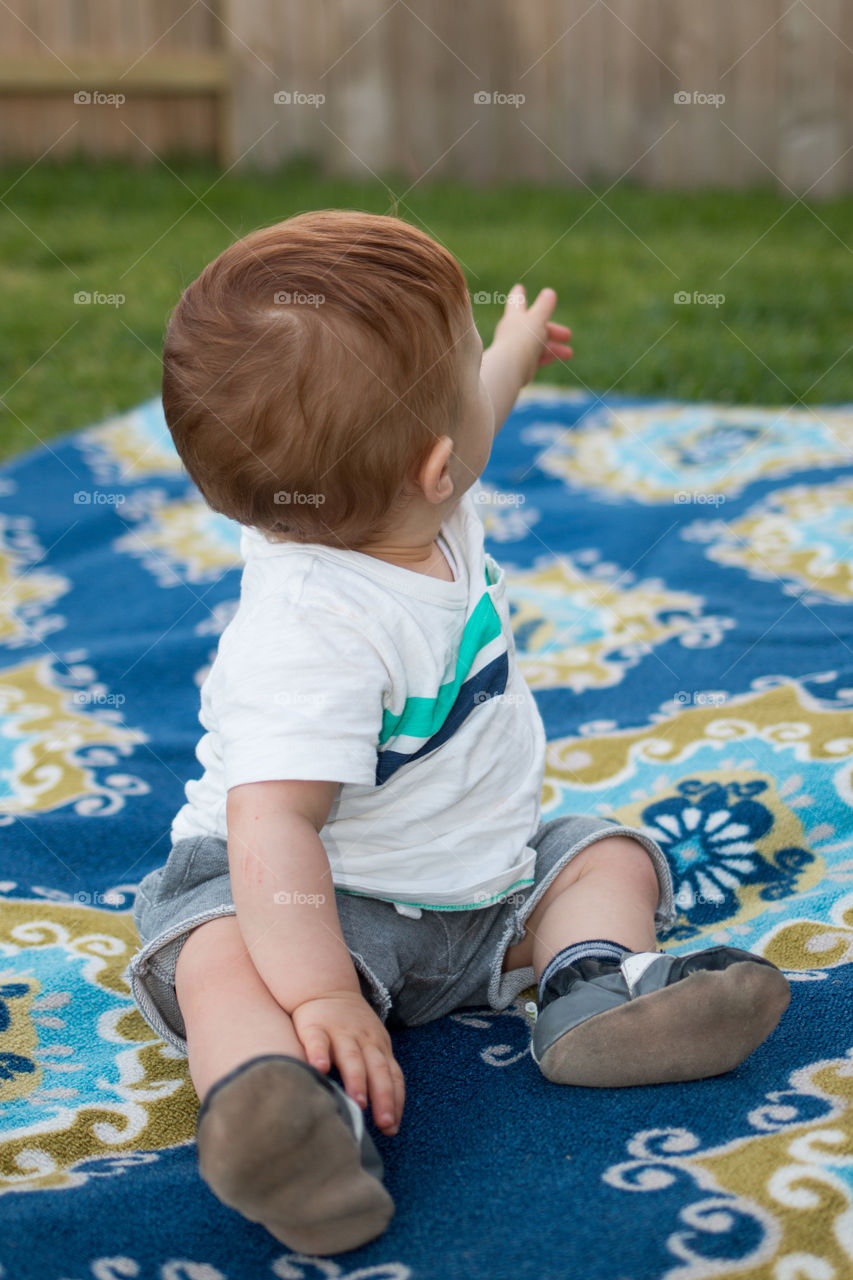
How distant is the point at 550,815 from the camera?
1467 millimetres

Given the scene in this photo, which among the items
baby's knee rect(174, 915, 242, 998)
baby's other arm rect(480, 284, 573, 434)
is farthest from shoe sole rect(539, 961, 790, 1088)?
baby's other arm rect(480, 284, 573, 434)

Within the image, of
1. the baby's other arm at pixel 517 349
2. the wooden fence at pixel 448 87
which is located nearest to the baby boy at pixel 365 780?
the baby's other arm at pixel 517 349

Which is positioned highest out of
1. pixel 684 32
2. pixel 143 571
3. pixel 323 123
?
pixel 684 32

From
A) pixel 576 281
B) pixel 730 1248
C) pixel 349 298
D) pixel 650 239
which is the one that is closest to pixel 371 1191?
pixel 730 1248

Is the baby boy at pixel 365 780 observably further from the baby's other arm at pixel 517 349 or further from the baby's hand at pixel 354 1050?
the baby's other arm at pixel 517 349

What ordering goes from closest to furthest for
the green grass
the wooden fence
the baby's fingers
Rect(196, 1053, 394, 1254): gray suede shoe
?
Rect(196, 1053, 394, 1254): gray suede shoe < the baby's fingers < the green grass < the wooden fence

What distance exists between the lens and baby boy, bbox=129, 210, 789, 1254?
3.16 ft

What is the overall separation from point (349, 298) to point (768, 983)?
23.9 inches

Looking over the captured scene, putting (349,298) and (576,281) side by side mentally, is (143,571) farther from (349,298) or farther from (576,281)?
(576,281)

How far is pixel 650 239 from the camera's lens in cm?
425

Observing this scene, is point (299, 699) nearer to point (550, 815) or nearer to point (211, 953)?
point (211, 953)

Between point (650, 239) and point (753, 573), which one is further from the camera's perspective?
point (650, 239)

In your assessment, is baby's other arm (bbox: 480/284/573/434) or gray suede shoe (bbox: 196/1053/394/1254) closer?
gray suede shoe (bbox: 196/1053/394/1254)

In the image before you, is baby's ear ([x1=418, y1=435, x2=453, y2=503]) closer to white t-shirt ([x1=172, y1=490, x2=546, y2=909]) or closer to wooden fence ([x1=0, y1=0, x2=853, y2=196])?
white t-shirt ([x1=172, y1=490, x2=546, y2=909])
